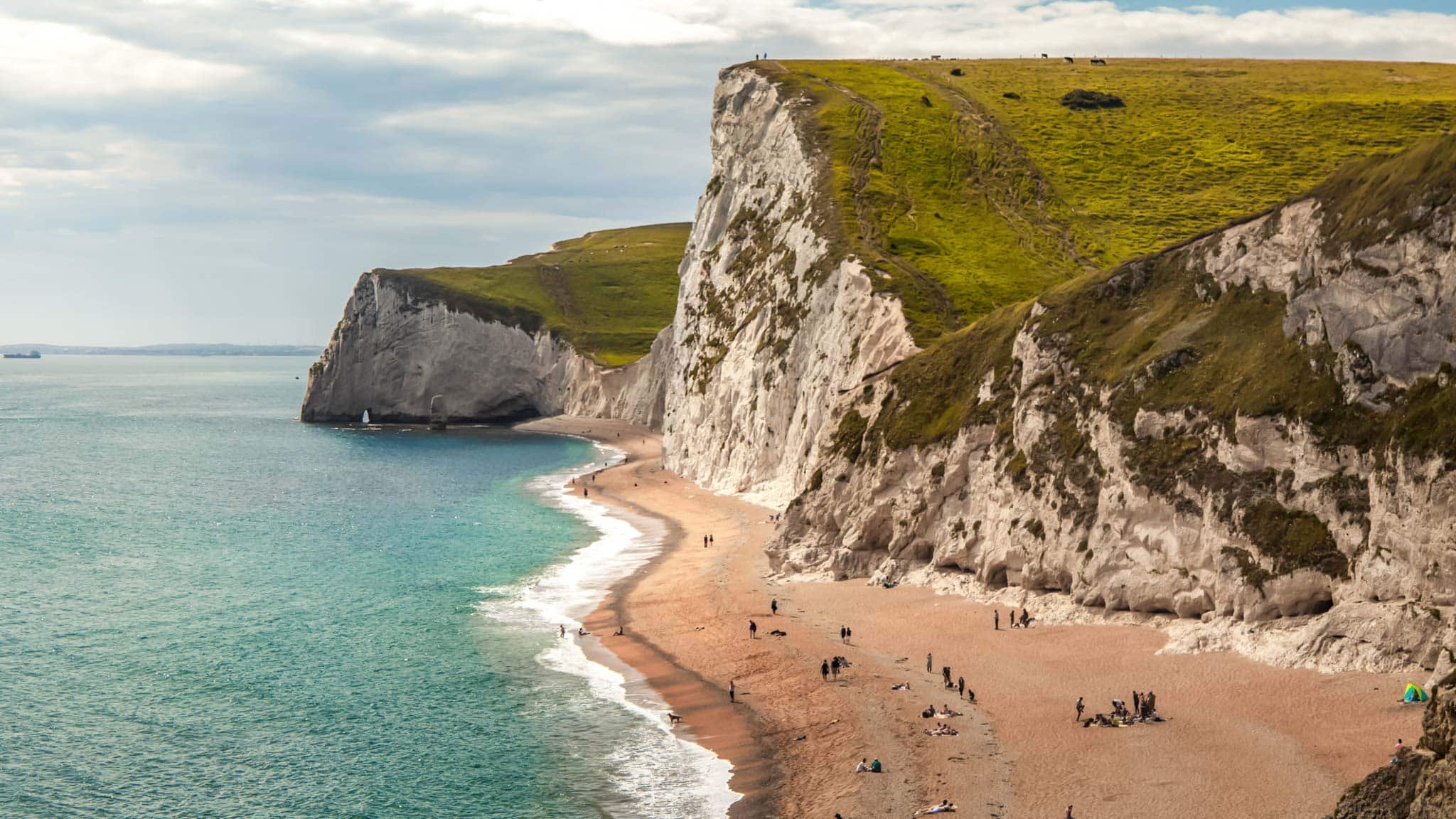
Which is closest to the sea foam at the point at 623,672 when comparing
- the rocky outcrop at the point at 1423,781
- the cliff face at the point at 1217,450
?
the cliff face at the point at 1217,450

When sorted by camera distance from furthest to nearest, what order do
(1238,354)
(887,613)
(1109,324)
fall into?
(1109,324), (887,613), (1238,354)

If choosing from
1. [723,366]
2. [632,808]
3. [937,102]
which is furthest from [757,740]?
[937,102]

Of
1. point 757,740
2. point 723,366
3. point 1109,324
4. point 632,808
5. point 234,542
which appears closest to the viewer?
point 632,808

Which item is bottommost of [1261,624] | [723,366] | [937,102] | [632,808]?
[632,808]

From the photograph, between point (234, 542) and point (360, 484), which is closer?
point (234, 542)

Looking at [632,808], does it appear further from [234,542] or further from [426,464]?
[426,464]

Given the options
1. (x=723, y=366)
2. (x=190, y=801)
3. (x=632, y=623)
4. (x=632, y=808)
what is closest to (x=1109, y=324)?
(x=632, y=623)

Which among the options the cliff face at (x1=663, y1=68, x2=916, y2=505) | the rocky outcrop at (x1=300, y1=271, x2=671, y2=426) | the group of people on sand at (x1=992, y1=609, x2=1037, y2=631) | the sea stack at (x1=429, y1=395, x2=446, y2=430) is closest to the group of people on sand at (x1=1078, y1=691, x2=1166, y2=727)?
the group of people on sand at (x1=992, y1=609, x2=1037, y2=631)

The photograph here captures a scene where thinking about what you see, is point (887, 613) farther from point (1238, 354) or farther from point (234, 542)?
point (234, 542)

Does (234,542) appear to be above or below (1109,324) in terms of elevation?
below
